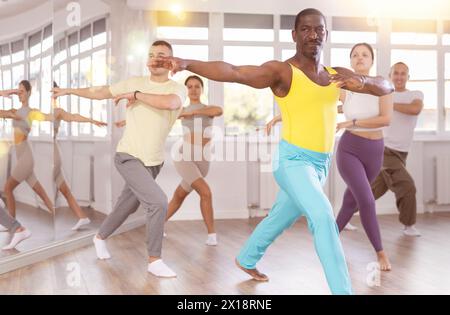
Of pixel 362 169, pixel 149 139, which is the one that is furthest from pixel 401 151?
pixel 149 139

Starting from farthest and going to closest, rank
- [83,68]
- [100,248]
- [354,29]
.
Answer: [354,29] → [83,68] → [100,248]

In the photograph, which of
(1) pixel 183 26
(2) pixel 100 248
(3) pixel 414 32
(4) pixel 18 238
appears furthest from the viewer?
(3) pixel 414 32

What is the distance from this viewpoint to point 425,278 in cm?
335

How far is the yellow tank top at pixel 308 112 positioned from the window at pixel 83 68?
2222mm

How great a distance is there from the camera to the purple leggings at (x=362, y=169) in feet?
11.5

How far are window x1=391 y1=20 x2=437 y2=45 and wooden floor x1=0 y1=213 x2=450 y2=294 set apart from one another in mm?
2654

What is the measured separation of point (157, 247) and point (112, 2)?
109 inches

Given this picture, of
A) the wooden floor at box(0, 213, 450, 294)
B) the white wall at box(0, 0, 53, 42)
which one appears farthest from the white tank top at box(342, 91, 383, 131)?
the white wall at box(0, 0, 53, 42)

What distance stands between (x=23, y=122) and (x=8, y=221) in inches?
25.5

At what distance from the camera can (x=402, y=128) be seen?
504cm

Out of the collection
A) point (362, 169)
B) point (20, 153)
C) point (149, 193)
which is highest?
point (20, 153)

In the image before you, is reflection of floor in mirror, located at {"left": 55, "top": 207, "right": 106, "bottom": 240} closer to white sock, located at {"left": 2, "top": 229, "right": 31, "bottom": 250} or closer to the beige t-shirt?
white sock, located at {"left": 2, "top": 229, "right": 31, "bottom": 250}

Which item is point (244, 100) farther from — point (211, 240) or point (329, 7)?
point (211, 240)
